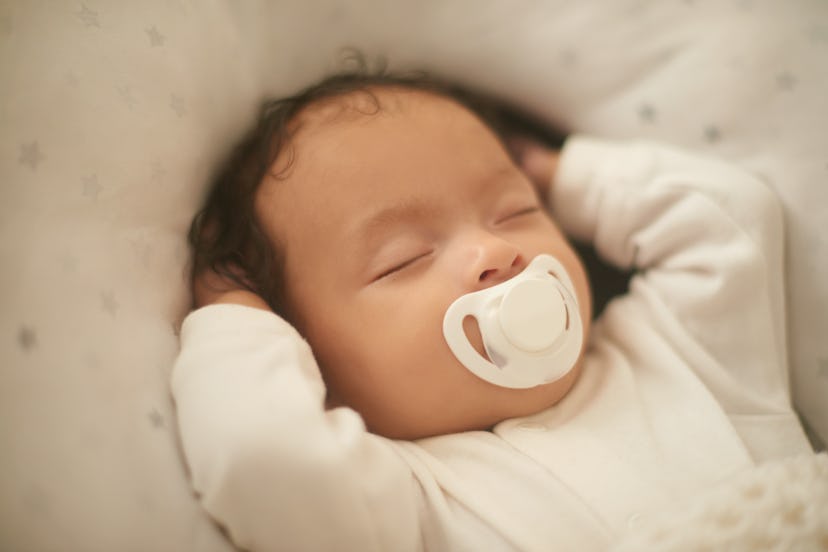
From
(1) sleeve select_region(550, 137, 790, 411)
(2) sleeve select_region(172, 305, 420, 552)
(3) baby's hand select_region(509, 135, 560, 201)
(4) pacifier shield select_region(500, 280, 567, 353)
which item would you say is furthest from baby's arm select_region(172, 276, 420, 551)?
(3) baby's hand select_region(509, 135, 560, 201)

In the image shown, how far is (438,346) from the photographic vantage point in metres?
0.77

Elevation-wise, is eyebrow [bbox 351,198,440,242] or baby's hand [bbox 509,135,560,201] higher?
eyebrow [bbox 351,198,440,242]

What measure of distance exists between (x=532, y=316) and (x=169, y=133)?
547mm

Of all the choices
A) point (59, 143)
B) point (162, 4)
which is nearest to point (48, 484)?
point (59, 143)

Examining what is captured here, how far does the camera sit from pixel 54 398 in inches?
24.4

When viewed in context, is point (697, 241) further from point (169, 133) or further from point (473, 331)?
point (169, 133)

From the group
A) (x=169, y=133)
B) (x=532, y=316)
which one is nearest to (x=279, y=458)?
(x=532, y=316)

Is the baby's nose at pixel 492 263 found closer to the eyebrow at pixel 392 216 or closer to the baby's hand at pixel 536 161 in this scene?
the eyebrow at pixel 392 216

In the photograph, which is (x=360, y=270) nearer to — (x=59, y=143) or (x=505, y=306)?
(x=505, y=306)

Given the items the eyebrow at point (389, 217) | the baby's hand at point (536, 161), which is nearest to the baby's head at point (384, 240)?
the eyebrow at point (389, 217)

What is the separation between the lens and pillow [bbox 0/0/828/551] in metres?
0.62

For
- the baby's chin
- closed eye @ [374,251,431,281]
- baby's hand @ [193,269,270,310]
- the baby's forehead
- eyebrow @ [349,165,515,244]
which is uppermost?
the baby's forehead

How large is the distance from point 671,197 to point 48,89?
90 cm

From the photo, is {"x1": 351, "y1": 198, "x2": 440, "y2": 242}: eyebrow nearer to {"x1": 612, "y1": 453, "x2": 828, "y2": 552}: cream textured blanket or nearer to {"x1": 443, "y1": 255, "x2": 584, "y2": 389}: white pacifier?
{"x1": 443, "y1": 255, "x2": 584, "y2": 389}: white pacifier
